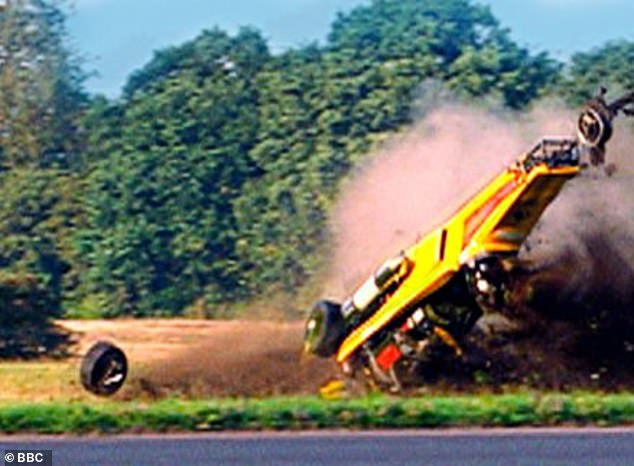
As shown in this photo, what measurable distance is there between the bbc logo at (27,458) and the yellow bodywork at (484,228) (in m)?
12.2

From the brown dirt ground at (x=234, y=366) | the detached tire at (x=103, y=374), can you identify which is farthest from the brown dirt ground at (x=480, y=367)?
the detached tire at (x=103, y=374)

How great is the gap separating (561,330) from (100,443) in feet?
39.2

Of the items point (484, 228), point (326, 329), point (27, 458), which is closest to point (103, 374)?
point (326, 329)

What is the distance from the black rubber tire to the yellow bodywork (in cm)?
103

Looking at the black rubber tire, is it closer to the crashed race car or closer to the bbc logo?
the crashed race car

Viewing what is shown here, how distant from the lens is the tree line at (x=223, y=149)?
5709 cm

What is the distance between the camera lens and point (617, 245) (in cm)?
3731

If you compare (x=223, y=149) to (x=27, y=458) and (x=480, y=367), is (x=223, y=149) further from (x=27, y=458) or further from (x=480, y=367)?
(x=27, y=458)

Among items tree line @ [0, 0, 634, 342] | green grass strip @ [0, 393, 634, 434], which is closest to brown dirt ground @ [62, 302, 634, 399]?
green grass strip @ [0, 393, 634, 434]

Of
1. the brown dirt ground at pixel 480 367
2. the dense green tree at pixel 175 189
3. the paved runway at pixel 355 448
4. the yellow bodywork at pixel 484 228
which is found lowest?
the paved runway at pixel 355 448

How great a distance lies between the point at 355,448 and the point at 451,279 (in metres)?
10.7

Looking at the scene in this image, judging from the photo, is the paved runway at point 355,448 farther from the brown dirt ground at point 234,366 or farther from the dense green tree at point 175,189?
the dense green tree at point 175,189

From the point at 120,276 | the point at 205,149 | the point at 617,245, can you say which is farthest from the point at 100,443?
the point at 205,149

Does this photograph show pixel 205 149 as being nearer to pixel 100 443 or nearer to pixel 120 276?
pixel 120 276
